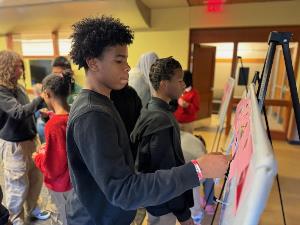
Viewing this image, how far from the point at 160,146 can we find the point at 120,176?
567 millimetres

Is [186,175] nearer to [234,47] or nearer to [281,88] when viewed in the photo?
[234,47]

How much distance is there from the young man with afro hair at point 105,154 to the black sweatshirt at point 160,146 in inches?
13.9

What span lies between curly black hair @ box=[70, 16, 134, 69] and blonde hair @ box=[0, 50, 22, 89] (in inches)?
44.4

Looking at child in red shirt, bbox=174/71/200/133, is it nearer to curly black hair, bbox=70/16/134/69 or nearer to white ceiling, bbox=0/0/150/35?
white ceiling, bbox=0/0/150/35

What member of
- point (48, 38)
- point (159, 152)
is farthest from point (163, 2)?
point (159, 152)

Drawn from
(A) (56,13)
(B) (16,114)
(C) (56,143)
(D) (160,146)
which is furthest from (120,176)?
(A) (56,13)

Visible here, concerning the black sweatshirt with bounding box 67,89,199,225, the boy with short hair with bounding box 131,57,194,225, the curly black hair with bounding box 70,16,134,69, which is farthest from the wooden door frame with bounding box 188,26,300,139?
the black sweatshirt with bounding box 67,89,199,225

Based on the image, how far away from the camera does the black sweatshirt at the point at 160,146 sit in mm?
1160

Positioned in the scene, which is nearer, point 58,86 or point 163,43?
point 58,86

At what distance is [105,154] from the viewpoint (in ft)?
1.98

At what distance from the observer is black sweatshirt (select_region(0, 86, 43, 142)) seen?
1586 mm

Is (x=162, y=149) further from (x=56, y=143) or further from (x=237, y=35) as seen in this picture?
(x=237, y=35)

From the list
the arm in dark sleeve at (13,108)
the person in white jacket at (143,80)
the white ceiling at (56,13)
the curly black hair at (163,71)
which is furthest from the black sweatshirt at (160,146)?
the white ceiling at (56,13)

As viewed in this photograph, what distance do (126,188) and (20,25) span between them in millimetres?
5152
